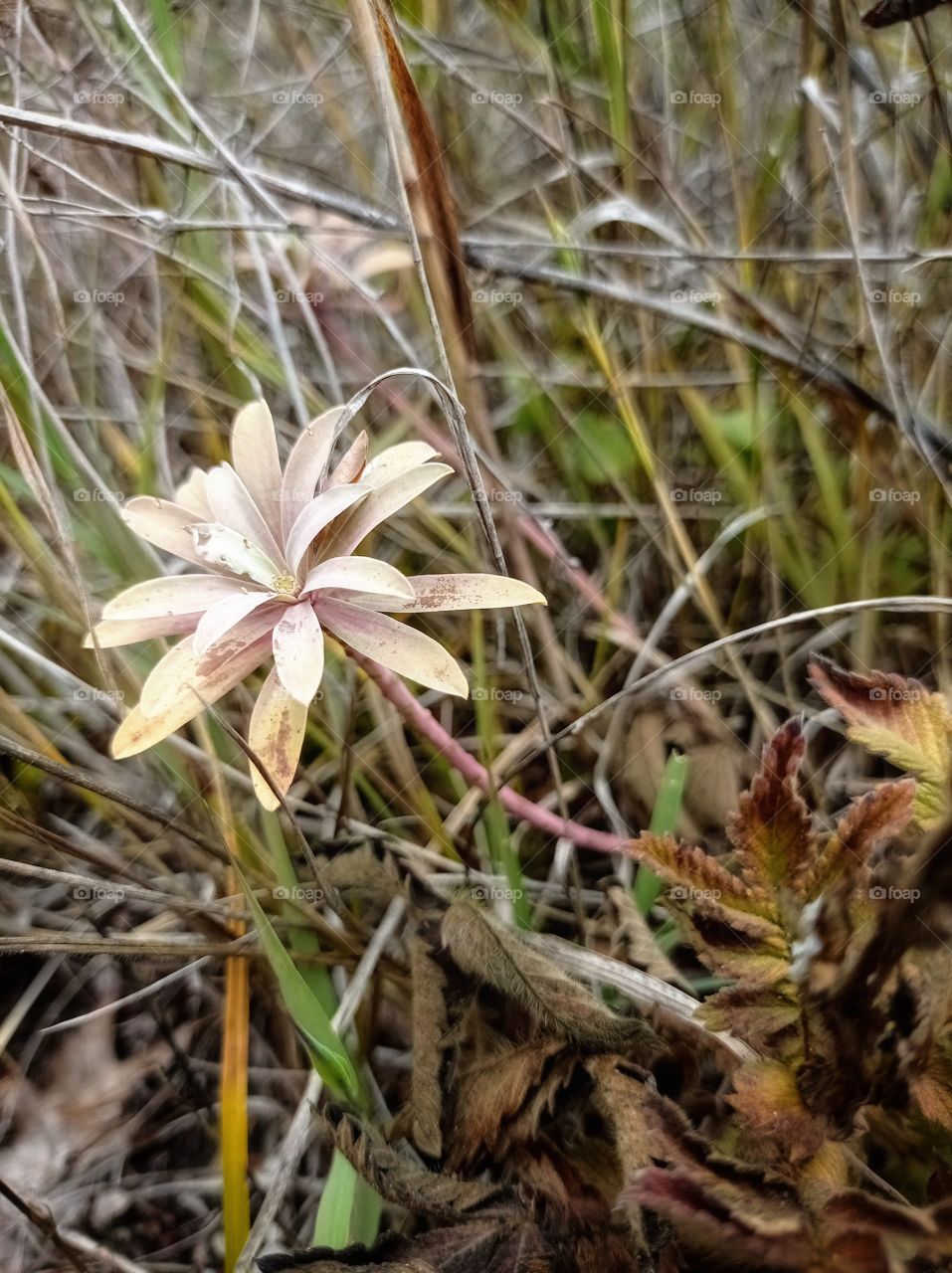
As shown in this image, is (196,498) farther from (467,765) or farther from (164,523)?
(467,765)

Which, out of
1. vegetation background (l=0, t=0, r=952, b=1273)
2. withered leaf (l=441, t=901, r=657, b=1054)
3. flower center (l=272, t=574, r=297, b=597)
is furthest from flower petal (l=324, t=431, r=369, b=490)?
withered leaf (l=441, t=901, r=657, b=1054)

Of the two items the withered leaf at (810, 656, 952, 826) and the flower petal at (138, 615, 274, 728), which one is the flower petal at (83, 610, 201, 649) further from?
the withered leaf at (810, 656, 952, 826)

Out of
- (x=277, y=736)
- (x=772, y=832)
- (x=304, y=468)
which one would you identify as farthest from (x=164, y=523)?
(x=772, y=832)

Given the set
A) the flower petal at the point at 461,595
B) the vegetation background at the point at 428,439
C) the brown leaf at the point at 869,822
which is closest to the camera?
the brown leaf at the point at 869,822

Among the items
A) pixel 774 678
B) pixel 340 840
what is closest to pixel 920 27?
pixel 774 678

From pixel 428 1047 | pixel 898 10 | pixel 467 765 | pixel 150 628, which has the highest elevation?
pixel 898 10

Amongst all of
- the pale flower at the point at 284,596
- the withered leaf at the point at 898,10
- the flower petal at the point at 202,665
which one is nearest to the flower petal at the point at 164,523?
the pale flower at the point at 284,596

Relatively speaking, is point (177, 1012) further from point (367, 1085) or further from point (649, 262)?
point (649, 262)

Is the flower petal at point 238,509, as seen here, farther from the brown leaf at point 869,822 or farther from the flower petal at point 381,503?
the brown leaf at point 869,822
